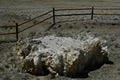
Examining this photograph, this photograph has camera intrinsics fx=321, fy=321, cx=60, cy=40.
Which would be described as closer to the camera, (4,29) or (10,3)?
(4,29)

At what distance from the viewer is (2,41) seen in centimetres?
2089

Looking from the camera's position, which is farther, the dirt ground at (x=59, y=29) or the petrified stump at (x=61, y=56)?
the dirt ground at (x=59, y=29)

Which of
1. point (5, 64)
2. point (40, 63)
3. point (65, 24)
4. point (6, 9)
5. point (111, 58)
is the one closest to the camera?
point (40, 63)

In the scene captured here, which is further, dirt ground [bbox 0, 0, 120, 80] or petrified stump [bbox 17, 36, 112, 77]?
dirt ground [bbox 0, 0, 120, 80]

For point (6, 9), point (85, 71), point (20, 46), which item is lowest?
point (85, 71)

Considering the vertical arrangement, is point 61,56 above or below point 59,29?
below

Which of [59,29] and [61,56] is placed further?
[59,29]

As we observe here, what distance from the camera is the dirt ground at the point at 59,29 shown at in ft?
50.2

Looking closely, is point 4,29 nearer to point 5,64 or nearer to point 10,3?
point 5,64

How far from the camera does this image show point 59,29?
25.2 metres

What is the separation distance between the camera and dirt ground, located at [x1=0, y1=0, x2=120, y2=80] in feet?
50.2

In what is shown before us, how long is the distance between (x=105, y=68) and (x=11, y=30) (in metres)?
10.5

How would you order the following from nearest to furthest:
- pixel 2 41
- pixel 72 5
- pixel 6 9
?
pixel 2 41 → pixel 6 9 → pixel 72 5

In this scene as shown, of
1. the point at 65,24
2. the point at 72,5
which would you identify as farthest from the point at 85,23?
the point at 72,5
